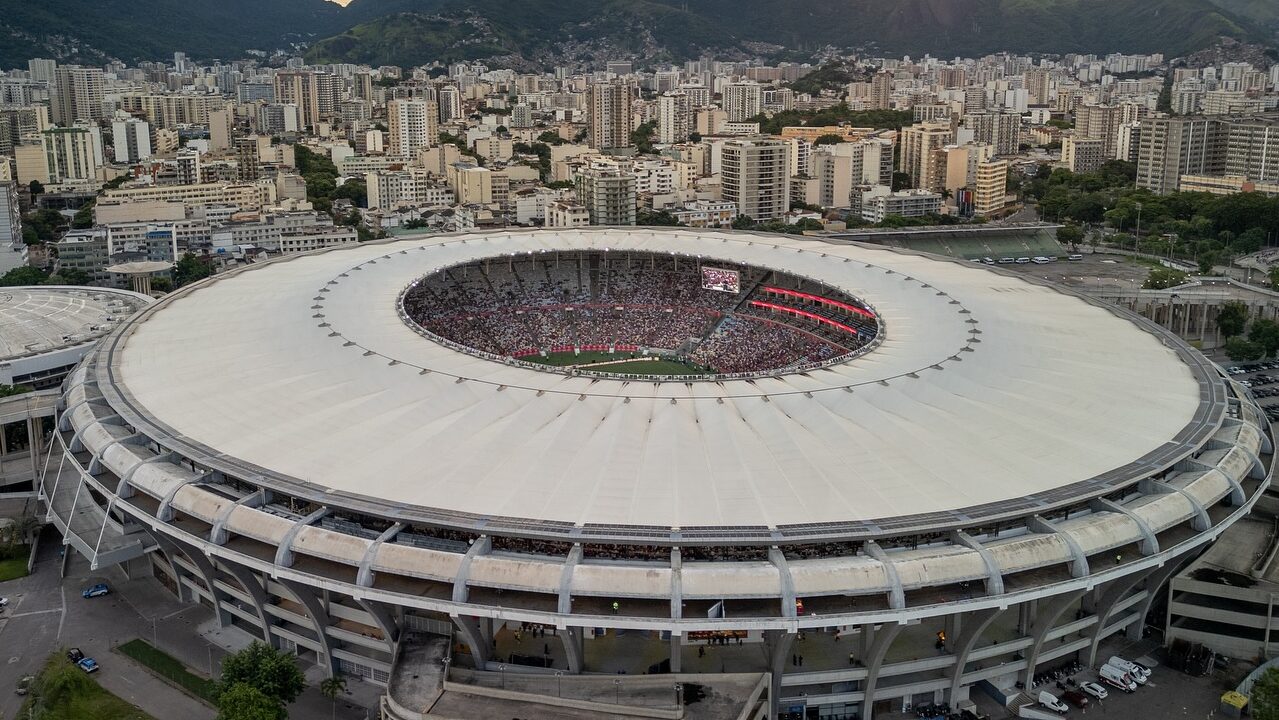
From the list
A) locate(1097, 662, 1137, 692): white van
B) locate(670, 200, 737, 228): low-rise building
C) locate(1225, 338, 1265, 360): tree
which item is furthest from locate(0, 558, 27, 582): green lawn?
locate(670, 200, 737, 228): low-rise building

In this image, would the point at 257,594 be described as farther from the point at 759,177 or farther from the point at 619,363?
the point at 759,177

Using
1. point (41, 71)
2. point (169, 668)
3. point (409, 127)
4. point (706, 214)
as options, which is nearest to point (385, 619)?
point (169, 668)

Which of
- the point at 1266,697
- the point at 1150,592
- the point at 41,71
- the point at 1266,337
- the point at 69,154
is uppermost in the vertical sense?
the point at 41,71

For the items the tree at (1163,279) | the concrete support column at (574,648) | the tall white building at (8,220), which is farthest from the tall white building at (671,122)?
the concrete support column at (574,648)

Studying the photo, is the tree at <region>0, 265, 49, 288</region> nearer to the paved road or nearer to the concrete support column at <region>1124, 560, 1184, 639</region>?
the paved road

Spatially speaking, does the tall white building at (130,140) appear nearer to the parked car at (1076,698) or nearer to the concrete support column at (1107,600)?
the concrete support column at (1107,600)

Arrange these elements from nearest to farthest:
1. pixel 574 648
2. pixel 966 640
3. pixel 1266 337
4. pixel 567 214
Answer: pixel 574 648 → pixel 966 640 → pixel 1266 337 → pixel 567 214

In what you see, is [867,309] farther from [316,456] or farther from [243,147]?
[243,147]
